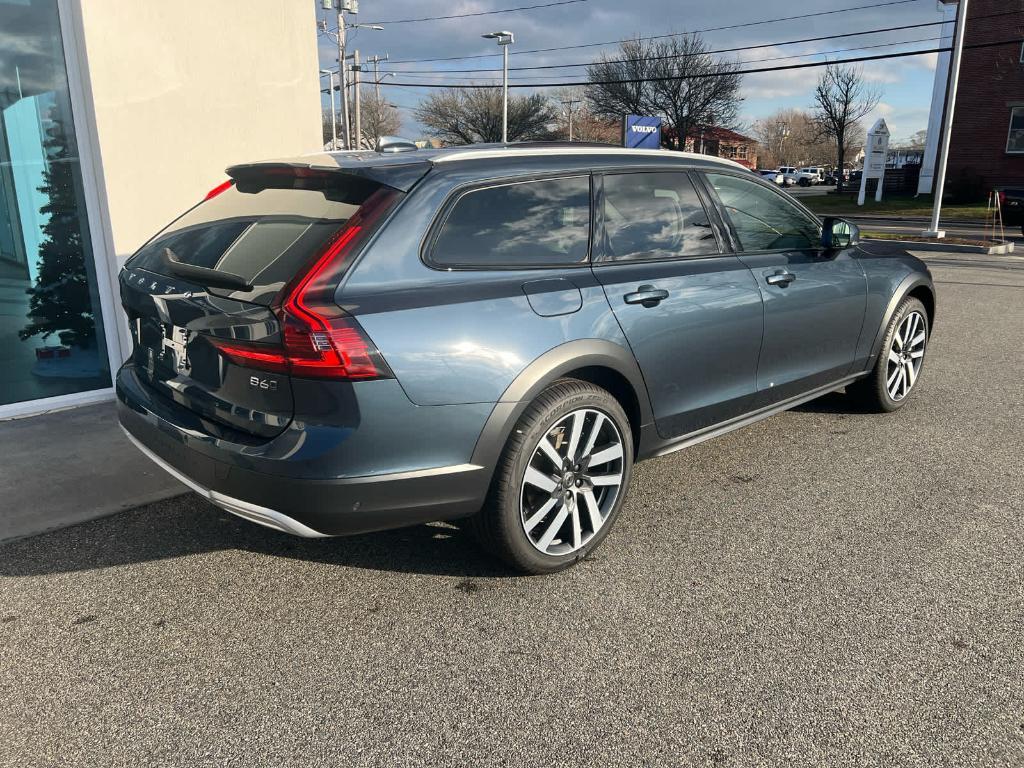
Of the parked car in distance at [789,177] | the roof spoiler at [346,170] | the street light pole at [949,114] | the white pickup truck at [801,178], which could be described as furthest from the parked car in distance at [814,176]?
the roof spoiler at [346,170]

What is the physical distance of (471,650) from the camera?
2.84m

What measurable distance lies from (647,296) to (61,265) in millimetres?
4314

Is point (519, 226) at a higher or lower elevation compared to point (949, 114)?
lower

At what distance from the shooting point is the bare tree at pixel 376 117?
69.9 metres

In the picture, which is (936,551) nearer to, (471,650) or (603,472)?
(603,472)

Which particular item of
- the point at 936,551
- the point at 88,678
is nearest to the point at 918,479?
the point at 936,551

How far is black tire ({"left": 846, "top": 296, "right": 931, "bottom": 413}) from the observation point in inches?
204

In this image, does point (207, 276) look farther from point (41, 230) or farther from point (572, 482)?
point (41, 230)

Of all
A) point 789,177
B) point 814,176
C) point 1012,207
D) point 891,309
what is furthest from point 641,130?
point 814,176

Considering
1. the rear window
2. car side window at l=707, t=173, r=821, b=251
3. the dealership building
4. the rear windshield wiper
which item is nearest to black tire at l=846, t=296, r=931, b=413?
car side window at l=707, t=173, r=821, b=251

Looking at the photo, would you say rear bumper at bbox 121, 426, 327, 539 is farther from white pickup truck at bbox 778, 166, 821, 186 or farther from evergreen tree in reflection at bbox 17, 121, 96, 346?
white pickup truck at bbox 778, 166, 821, 186

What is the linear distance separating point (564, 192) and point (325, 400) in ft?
4.69

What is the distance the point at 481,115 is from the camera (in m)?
58.5

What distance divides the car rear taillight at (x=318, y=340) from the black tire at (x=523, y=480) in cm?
63
